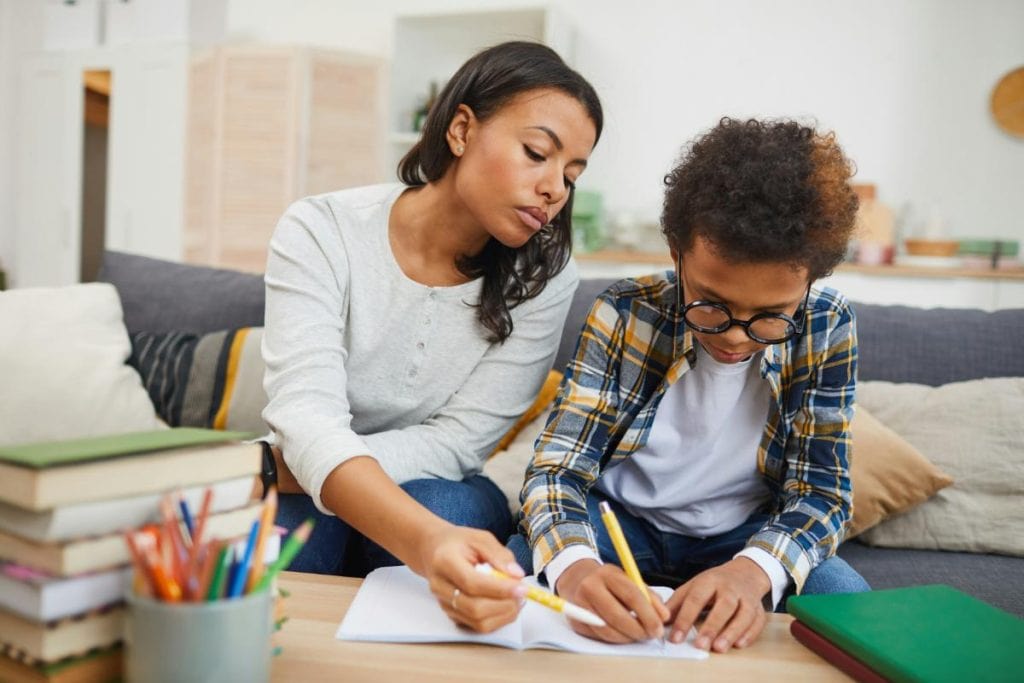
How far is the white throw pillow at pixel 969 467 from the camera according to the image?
154 cm

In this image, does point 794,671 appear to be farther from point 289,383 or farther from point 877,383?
point 877,383

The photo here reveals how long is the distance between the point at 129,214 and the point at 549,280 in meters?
4.43

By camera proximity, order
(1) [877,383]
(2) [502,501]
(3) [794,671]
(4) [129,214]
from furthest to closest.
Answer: (4) [129,214]
(1) [877,383]
(2) [502,501]
(3) [794,671]

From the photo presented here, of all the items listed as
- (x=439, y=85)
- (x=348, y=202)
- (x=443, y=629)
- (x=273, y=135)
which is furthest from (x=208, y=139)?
(x=443, y=629)

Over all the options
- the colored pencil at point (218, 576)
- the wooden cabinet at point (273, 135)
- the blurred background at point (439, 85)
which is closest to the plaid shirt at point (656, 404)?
the colored pencil at point (218, 576)

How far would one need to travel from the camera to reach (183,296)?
2.00m

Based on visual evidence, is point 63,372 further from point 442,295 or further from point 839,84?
point 839,84

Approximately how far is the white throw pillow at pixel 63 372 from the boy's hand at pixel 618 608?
1.17 metres

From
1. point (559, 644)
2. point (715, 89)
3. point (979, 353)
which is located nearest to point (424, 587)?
point (559, 644)

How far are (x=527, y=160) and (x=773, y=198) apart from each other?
0.38 metres

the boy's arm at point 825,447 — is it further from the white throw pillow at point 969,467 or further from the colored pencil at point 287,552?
the colored pencil at point 287,552

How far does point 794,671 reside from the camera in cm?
81

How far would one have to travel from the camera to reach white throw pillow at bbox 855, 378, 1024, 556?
5.04 feet

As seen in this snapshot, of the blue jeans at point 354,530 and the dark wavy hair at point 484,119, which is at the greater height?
the dark wavy hair at point 484,119
